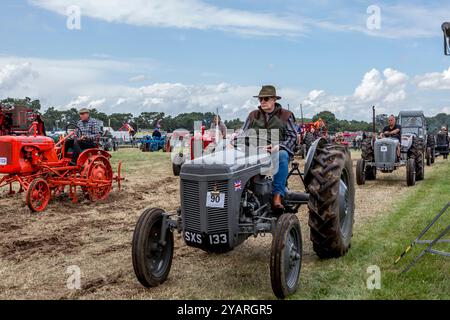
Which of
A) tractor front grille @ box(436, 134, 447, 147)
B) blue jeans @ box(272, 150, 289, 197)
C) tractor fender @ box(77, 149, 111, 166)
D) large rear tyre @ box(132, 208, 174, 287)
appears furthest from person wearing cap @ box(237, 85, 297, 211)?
tractor front grille @ box(436, 134, 447, 147)

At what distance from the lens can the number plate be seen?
4047mm

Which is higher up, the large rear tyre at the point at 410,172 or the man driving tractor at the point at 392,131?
the man driving tractor at the point at 392,131

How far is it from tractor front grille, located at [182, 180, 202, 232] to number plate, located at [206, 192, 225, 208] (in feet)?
0.32

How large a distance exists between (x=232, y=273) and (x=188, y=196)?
1011 mm

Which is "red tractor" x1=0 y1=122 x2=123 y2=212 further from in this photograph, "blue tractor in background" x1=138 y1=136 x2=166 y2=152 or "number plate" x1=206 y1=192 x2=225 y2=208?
"blue tractor in background" x1=138 y1=136 x2=166 y2=152

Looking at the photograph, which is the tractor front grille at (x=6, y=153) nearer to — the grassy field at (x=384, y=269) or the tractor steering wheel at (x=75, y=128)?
the tractor steering wheel at (x=75, y=128)

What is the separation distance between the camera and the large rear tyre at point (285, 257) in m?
3.75

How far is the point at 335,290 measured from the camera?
13.5 ft

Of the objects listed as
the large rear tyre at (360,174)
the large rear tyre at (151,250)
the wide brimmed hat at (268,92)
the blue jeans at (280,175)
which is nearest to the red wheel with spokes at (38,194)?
the large rear tyre at (151,250)

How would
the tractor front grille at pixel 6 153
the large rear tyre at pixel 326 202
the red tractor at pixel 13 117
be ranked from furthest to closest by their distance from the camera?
the red tractor at pixel 13 117
the tractor front grille at pixel 6 153
the large rear tyre at pixel 326 202

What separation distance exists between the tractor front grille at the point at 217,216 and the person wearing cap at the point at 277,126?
0.85 metres

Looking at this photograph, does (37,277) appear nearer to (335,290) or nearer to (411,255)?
(335,290)

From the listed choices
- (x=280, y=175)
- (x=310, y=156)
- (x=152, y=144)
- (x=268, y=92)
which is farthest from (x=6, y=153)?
(x=152, y=144)

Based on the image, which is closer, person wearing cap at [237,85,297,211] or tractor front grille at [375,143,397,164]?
person wearing cap at [237,85,297,211]
